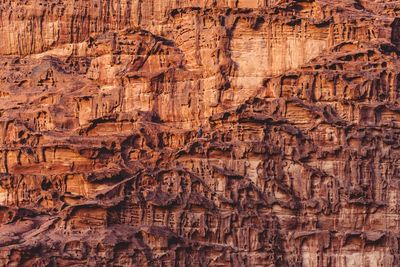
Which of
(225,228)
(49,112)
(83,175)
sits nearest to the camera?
(225,228)

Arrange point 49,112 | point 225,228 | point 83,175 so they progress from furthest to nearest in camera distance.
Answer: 1. point 49,112
2. point 83,175
3. point 225,228

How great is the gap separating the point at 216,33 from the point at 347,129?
6.67 metres

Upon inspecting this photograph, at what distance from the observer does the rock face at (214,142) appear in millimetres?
50812

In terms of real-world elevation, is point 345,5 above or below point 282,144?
above

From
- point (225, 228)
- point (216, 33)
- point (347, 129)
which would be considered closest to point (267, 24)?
point (216, 33)

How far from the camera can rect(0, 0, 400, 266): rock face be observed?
167ft

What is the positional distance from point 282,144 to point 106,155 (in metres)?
6.91

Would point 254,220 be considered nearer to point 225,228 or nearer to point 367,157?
point 225,228

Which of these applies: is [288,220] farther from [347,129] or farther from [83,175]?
[83,175]

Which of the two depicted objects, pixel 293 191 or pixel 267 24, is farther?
pixel 267 24

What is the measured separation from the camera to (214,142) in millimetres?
53656

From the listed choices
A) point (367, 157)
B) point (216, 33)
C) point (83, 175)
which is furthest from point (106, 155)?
point (367, 157)

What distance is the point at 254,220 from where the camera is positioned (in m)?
51.7

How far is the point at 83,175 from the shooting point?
55.3m
